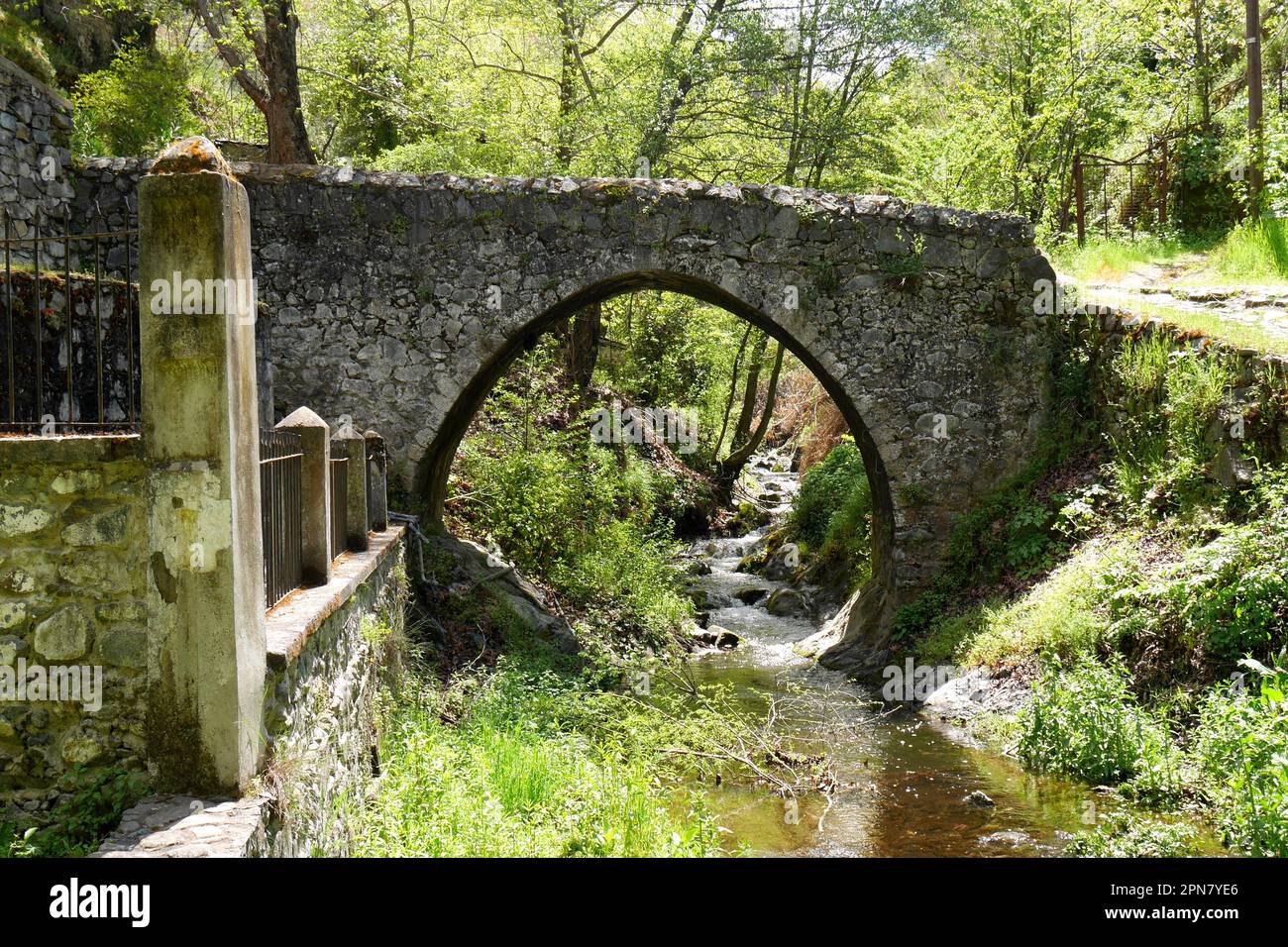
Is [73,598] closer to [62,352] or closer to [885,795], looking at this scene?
[62,352]

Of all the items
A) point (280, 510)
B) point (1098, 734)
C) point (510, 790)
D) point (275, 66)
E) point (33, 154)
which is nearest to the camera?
point (280, 510)

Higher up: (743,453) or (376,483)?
(376,483)

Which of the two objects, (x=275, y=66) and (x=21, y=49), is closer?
(x=21, y=49)

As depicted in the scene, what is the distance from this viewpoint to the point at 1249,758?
17.7ft

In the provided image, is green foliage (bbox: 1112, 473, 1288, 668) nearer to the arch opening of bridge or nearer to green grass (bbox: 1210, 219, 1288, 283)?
the arch opening of bridge

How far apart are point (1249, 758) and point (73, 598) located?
5.61m

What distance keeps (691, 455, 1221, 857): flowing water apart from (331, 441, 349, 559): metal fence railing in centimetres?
293

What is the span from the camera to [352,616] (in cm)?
573

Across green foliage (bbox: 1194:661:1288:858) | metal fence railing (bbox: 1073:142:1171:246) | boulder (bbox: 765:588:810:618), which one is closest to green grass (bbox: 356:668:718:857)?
green foliage (bbox: 1194:661:1288:858)

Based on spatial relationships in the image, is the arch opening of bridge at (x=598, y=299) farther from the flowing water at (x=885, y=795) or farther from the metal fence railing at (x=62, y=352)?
the metal fence railing at (x=62, y=352)

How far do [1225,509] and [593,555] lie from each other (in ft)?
20.8

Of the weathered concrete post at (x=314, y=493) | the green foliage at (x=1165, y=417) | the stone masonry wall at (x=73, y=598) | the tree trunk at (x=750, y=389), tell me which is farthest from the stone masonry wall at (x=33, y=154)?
the tree trunk at (x=750, y=389)

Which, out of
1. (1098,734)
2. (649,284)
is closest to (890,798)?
(1098,734)
